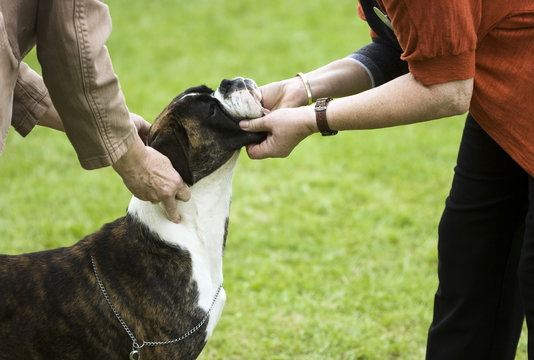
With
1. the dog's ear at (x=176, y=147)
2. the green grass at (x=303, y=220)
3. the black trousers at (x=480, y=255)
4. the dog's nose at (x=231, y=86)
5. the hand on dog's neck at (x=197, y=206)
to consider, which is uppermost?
the dog's nose at (x=231, y=86)

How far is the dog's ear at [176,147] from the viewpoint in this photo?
2.74m

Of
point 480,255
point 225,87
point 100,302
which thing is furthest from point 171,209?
point 480,255

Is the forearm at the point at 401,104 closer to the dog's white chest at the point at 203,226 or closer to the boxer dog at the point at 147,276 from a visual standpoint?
the boxer dog at the point at 147,276

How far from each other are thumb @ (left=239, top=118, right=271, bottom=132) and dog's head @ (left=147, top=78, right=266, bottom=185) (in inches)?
1.0

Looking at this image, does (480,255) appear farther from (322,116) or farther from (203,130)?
(203,130)

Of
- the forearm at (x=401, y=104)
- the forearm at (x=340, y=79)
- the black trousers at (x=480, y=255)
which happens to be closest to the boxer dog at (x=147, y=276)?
the forearm at (x=340, y=79)

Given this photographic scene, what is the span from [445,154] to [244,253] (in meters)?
2.65

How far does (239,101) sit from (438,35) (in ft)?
3.27

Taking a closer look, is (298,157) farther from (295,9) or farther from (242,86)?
(295,9)

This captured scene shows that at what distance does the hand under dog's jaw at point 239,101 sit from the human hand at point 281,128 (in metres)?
0.05

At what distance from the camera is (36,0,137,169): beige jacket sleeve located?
7.30 feet

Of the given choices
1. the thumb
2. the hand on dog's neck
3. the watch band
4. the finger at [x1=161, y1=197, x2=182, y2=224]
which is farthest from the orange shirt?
the finger at [x1=161, y1=197, x2=182, y2=224]

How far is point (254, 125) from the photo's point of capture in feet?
9.26

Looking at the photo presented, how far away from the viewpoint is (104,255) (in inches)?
111
